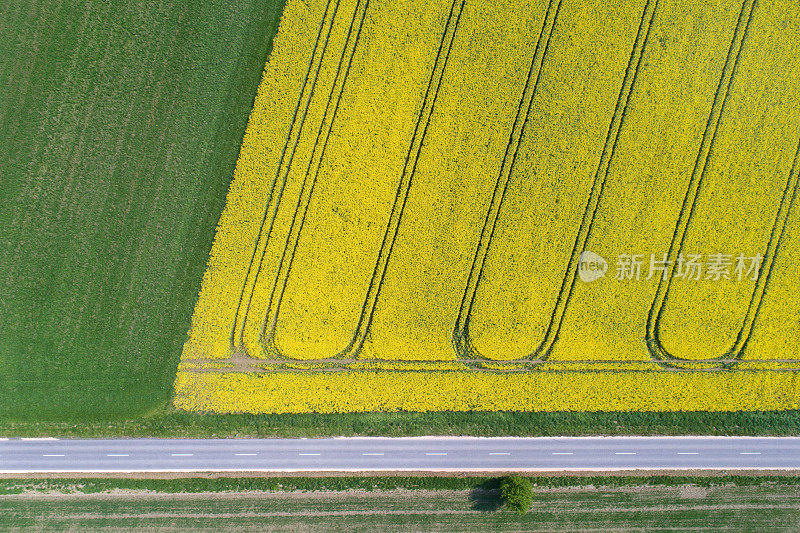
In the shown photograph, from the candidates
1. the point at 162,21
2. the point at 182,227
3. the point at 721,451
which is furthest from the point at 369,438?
the point at 162,21

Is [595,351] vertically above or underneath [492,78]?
underneath

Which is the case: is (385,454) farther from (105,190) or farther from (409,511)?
(105,190)

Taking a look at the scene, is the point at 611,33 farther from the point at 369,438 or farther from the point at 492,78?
the point at 369,438

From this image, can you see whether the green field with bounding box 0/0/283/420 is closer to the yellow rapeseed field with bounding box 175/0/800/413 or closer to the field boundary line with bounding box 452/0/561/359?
the yellow rapeseed field with bounding box 175/0/800/413

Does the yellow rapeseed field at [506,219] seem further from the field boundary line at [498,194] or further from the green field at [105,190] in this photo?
the green field at [105,190]

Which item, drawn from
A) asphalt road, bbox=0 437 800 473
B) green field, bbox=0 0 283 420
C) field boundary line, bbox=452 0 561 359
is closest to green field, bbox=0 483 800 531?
asphalt road, bbox=0 437 800 473

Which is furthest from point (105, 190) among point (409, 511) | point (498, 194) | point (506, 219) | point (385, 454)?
point (409, 511)
